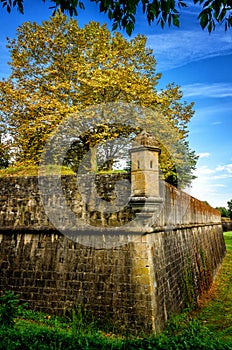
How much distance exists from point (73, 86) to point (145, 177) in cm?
1113

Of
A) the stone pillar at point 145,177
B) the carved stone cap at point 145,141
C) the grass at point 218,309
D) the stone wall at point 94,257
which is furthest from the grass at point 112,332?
the carved stone cap at point 145,141

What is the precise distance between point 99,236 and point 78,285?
1.21m

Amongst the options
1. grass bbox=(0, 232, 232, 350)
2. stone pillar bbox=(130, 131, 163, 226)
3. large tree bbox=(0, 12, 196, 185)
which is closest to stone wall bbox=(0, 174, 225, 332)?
stone pillar bbox=(130, 131, 163, 226)

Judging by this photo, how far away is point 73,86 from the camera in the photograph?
16.4 meters

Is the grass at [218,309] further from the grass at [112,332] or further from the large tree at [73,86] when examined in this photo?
the large tree at [73,86]

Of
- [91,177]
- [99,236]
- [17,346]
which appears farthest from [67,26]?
[17,346]

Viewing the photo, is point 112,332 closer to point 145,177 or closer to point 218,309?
point 145,177

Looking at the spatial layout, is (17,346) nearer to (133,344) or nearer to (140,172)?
(133,344)

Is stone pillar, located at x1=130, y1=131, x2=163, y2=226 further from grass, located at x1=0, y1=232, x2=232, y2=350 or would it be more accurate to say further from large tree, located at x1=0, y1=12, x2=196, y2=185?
large tree, located at x1=0, y1=12, x2=196, y2=185

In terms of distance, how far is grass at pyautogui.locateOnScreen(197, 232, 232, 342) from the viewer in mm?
7103

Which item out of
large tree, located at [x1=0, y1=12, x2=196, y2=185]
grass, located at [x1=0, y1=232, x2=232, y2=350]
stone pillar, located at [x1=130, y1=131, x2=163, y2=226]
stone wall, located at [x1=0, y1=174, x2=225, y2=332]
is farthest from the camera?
large tree, located at [x1=0, y1=12, x2=196, y2=185]

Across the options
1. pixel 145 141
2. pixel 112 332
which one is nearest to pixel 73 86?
pixel 145 141

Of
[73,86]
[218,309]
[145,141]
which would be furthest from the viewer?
[73,86]

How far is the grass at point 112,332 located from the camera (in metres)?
3.82
